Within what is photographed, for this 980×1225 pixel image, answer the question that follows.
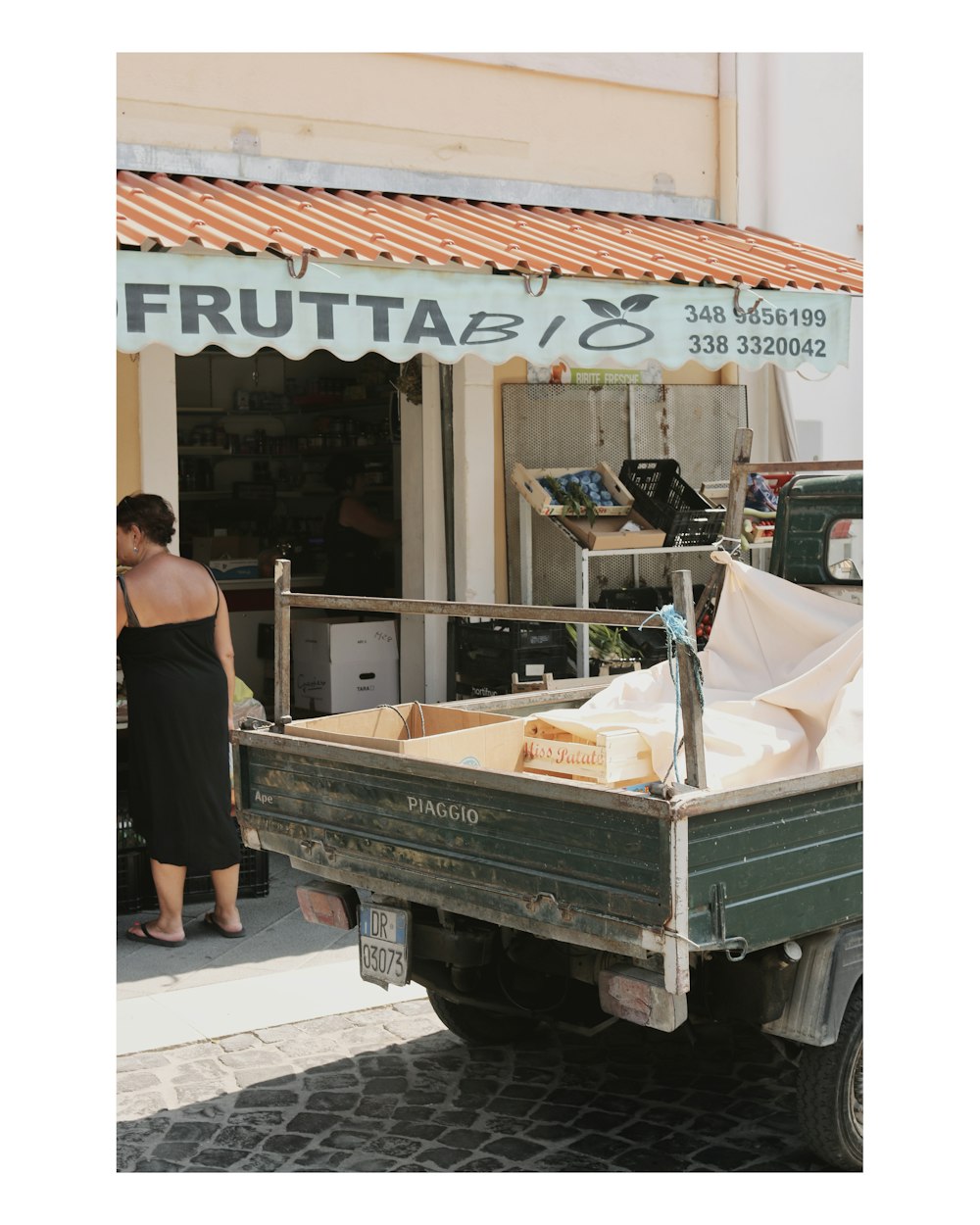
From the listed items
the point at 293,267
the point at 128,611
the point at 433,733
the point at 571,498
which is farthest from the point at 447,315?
the point at 571,498

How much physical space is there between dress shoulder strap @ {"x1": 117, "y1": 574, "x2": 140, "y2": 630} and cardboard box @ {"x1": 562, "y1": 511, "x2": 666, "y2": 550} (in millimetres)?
3867

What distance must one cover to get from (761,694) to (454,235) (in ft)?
13.5

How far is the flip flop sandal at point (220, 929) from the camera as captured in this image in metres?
6.91

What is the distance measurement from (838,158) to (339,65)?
4.41m

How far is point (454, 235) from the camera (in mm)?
8188

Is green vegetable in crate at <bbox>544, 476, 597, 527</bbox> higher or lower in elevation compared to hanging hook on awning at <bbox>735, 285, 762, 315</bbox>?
lower

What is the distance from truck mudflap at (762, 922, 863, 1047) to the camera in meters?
4.14

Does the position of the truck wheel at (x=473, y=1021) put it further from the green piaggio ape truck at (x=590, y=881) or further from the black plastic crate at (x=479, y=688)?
the black plastic crate at (x=479, y=688)

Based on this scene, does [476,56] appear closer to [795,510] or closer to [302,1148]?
[795,510]

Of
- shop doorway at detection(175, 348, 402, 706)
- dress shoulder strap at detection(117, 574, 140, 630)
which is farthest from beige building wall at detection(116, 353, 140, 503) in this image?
shop doorway at detection(175, 348, 402, 706)

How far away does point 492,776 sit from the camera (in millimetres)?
4035

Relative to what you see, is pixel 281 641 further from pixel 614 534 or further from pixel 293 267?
pixel 614 534

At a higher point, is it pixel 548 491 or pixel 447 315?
pixel 447 315

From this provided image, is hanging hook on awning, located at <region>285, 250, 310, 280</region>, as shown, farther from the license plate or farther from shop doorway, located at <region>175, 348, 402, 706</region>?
shop doorway, located at <region>175, 348, 402, 706</region>
